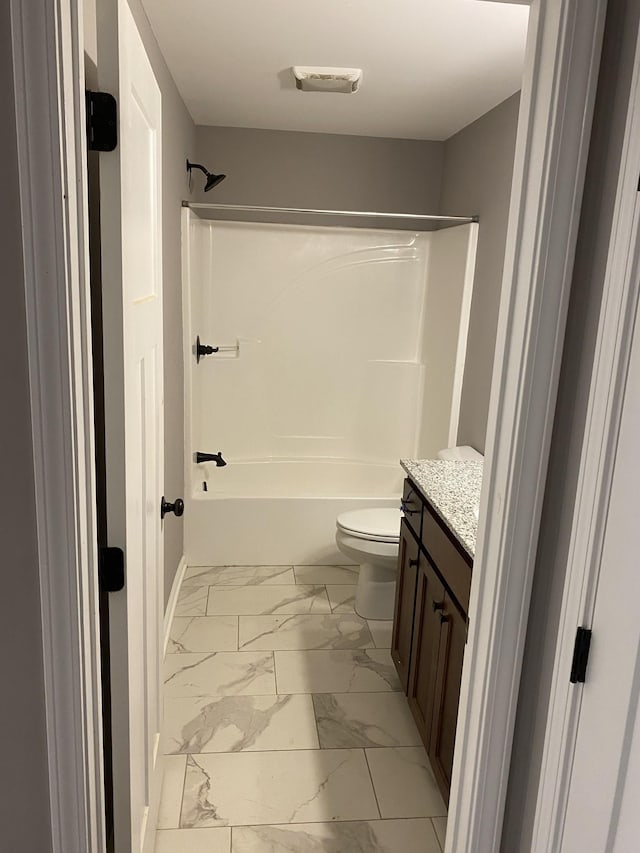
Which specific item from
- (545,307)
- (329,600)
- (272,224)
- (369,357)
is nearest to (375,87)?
(272,224)

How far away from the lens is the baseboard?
300 cm

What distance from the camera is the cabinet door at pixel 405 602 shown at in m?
2.46

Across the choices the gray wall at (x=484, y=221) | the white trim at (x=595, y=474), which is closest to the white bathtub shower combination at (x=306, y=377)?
the gray wall at (x=484, y=221)

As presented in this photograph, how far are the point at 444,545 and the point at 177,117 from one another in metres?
2.25

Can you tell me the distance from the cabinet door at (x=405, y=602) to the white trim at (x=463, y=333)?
1018 mm

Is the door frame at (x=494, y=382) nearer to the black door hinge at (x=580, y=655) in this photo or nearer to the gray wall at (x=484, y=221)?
the black door hinge at (x=580, y=655)

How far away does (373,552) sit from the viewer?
3.07 metres

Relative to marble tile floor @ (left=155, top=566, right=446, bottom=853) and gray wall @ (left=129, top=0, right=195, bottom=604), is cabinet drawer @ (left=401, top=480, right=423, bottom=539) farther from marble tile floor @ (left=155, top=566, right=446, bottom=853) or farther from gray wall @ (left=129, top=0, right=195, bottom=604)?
gray wall @ (left=129, top=0, right=195, bottom=604)

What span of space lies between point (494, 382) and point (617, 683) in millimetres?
533

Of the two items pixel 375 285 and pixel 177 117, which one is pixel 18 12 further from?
pixel 375 285

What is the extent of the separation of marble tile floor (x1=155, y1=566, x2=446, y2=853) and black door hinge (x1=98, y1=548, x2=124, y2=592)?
109cm

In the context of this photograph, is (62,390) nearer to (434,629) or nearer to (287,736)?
(434,629)

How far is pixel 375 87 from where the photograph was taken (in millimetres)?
2902

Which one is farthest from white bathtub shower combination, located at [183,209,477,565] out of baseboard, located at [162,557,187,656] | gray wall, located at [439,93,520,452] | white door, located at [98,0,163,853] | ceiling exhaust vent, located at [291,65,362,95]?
white door, located at [98,0,163,853]
